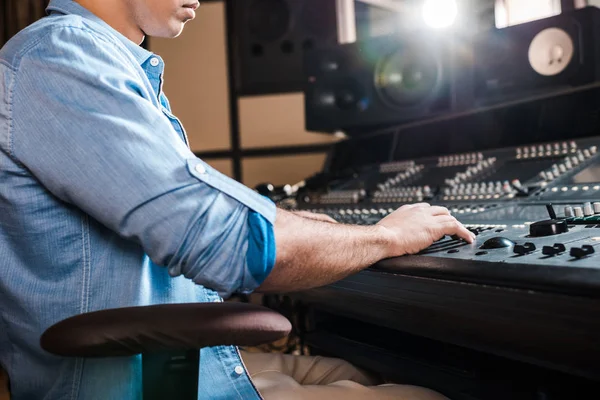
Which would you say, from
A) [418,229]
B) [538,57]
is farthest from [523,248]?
[538,57]

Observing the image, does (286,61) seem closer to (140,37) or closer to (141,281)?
(140,37)

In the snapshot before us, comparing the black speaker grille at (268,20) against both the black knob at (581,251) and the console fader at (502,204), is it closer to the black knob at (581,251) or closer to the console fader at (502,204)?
the console fader at (502,204)

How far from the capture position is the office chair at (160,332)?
58cm

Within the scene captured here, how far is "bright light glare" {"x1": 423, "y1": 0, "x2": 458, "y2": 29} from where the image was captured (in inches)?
79.2

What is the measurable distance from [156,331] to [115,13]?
1.83 feet

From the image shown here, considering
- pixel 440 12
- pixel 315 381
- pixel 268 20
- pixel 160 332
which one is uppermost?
pixel 268 20

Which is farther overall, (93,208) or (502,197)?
(502,197)

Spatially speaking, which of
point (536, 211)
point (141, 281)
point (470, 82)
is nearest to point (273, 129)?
point (470, 82)

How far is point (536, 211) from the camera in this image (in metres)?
1.17

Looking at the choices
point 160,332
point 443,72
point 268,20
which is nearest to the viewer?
point 160,332

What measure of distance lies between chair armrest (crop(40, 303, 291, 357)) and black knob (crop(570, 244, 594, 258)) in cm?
34

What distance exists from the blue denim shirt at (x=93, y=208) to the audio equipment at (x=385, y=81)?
128 cm

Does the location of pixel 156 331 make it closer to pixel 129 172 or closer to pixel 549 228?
pixel 129 172

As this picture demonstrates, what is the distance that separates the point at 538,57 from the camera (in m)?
1.64
